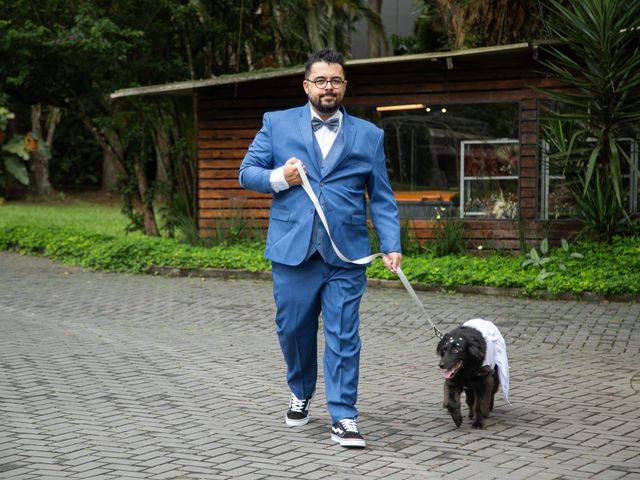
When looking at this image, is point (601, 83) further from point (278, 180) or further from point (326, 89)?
point (278, 180)

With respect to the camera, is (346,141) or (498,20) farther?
(498,20)

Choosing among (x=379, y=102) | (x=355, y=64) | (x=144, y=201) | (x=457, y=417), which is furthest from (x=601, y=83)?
(x=144, y=201)

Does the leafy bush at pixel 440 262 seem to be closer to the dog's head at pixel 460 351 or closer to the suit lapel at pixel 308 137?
the dog's head at pixel 460 351

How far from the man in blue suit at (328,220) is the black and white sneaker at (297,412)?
0.17m

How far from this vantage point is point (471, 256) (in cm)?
1509

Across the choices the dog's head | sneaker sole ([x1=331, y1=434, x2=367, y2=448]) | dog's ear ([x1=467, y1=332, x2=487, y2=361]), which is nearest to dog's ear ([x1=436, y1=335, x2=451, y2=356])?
→ the dog's head

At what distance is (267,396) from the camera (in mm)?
7391

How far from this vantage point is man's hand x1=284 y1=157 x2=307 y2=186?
5789 mm

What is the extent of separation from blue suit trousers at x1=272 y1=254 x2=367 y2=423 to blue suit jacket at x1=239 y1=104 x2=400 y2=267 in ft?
0.36

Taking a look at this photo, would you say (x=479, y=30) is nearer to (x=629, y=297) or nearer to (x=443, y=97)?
(x=443, y=97)

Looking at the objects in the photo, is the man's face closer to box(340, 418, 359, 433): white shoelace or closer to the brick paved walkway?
box(340, 418, 359, 433): white shoelace

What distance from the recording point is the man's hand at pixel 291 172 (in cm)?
579

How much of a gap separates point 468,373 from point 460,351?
0.69ft

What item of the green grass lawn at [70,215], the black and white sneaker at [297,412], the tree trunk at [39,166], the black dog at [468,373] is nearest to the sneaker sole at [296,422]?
the black and white sneaker at [297,412]
